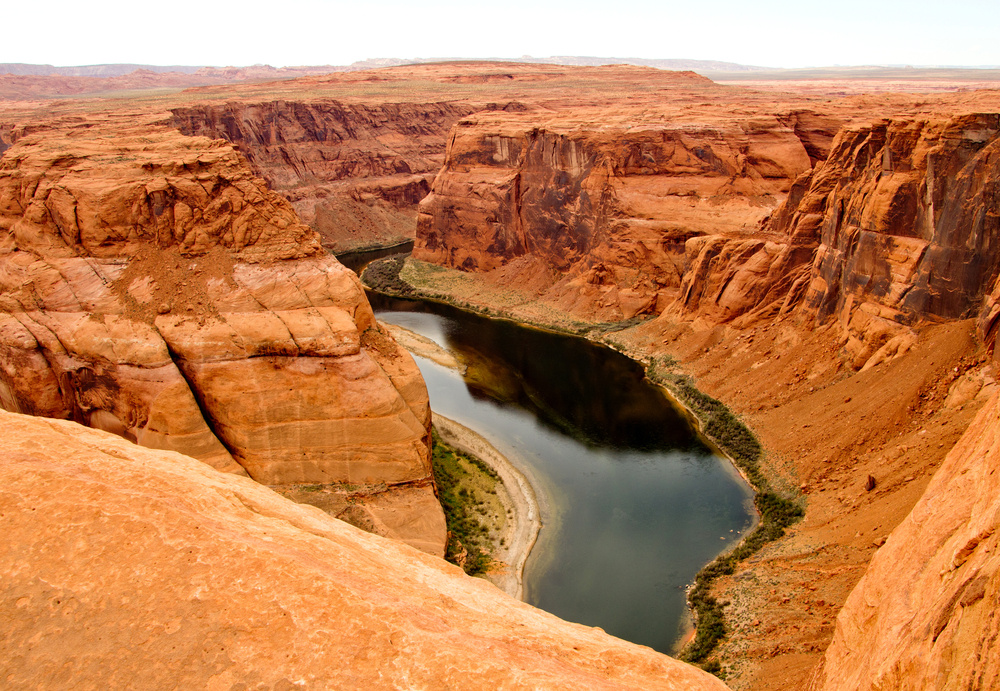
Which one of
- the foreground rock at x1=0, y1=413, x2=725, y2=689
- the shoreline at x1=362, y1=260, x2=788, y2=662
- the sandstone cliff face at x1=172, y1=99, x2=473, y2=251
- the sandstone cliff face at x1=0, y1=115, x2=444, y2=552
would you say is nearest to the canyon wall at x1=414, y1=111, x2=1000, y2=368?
the shoreline at x1=362, y1=260, x2=788, y2=662

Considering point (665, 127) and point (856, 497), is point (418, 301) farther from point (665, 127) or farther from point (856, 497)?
point (856, 497)

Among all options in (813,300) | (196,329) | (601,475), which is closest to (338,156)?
(813,300)

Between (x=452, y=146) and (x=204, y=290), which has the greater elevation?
(x=452, y=146)

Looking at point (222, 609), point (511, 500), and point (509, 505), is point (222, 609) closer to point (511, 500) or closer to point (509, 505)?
point (509, 505)

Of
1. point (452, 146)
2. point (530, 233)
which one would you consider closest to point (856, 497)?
point (530, 233)

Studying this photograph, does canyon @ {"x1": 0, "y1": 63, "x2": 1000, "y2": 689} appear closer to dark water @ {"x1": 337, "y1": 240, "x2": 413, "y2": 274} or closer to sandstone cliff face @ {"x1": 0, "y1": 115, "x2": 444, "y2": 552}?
sandstone cliff face @ {"x1": 0, "y1": 115, "x2": 444, "y2": 552}

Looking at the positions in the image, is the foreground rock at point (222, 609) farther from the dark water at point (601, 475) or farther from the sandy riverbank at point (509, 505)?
the dark water at point (601, 475)

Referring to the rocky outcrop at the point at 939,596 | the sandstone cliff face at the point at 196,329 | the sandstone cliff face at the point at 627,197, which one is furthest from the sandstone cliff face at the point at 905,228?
the sandstone cliff face at the point at 196,329
